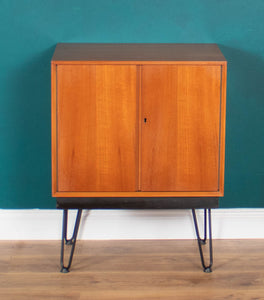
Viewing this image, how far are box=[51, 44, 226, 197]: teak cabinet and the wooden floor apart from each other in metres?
0.41

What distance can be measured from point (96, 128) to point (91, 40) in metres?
0.63

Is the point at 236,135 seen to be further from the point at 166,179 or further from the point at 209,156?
the point at 166,179

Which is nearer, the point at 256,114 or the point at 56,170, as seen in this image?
the point at 56,170

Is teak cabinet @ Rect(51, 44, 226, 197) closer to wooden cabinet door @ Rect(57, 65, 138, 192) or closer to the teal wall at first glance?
wooden cabinet door @ Rect(57, 65, 138, 192)

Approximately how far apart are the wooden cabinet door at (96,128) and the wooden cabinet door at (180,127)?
76mm

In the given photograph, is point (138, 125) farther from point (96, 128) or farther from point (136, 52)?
point (136, 52)

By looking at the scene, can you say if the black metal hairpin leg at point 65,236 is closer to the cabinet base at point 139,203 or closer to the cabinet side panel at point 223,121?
the cabinet base at point 139,203

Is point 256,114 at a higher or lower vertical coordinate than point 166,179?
higher

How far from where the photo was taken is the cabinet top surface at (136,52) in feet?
6.93

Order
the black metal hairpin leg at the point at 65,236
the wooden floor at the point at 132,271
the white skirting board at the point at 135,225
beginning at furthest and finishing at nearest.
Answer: the white skirting board at the point at 135,225
the black metal hairpin leg at the point at 65,236
the wooden floor at the point at 132,271

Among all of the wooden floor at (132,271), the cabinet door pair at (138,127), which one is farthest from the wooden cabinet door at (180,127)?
the wooden floor at (132,271)

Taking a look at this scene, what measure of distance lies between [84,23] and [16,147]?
835 mm

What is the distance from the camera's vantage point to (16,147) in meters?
2.52

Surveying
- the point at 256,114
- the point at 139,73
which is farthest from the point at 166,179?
the point at 256,114
